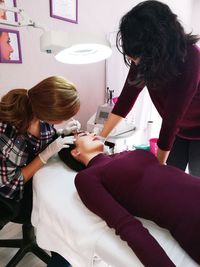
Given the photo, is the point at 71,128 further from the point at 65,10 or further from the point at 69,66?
the point at 65,10

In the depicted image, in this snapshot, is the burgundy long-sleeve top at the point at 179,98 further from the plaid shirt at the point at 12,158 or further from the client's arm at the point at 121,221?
the plaid shirt at the point at 12,158

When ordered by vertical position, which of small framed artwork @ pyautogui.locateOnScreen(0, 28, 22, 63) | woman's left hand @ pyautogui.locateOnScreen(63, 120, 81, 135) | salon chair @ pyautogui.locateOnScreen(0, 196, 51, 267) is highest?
small framed artwork @ pyautogui.locateOnScreen(0, 28, 22, 63)

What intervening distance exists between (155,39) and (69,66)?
1.30 metres

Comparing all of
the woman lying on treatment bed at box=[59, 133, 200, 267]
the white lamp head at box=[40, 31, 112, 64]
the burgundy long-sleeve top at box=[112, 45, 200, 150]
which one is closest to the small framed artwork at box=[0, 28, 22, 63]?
the white lamp head at box=[40, 31, 112, 64]

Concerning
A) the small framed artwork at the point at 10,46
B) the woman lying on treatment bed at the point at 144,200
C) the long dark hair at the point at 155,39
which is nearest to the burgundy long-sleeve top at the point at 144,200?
the woman lying on treatment bed at the point at 144,200

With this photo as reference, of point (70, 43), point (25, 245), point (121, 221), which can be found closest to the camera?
point (121, 221)

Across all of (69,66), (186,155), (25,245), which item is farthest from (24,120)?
(69,66)

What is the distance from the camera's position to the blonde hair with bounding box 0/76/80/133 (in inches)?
41.1

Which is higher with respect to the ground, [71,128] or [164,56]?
[164,56]

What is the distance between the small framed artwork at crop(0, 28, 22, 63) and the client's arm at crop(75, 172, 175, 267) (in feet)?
3.66

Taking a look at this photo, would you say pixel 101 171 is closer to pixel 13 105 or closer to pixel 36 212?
pixel 36 212

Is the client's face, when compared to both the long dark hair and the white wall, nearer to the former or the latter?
the long dark hair

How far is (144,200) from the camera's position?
85 cm

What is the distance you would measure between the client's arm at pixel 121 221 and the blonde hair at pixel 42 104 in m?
0.31
